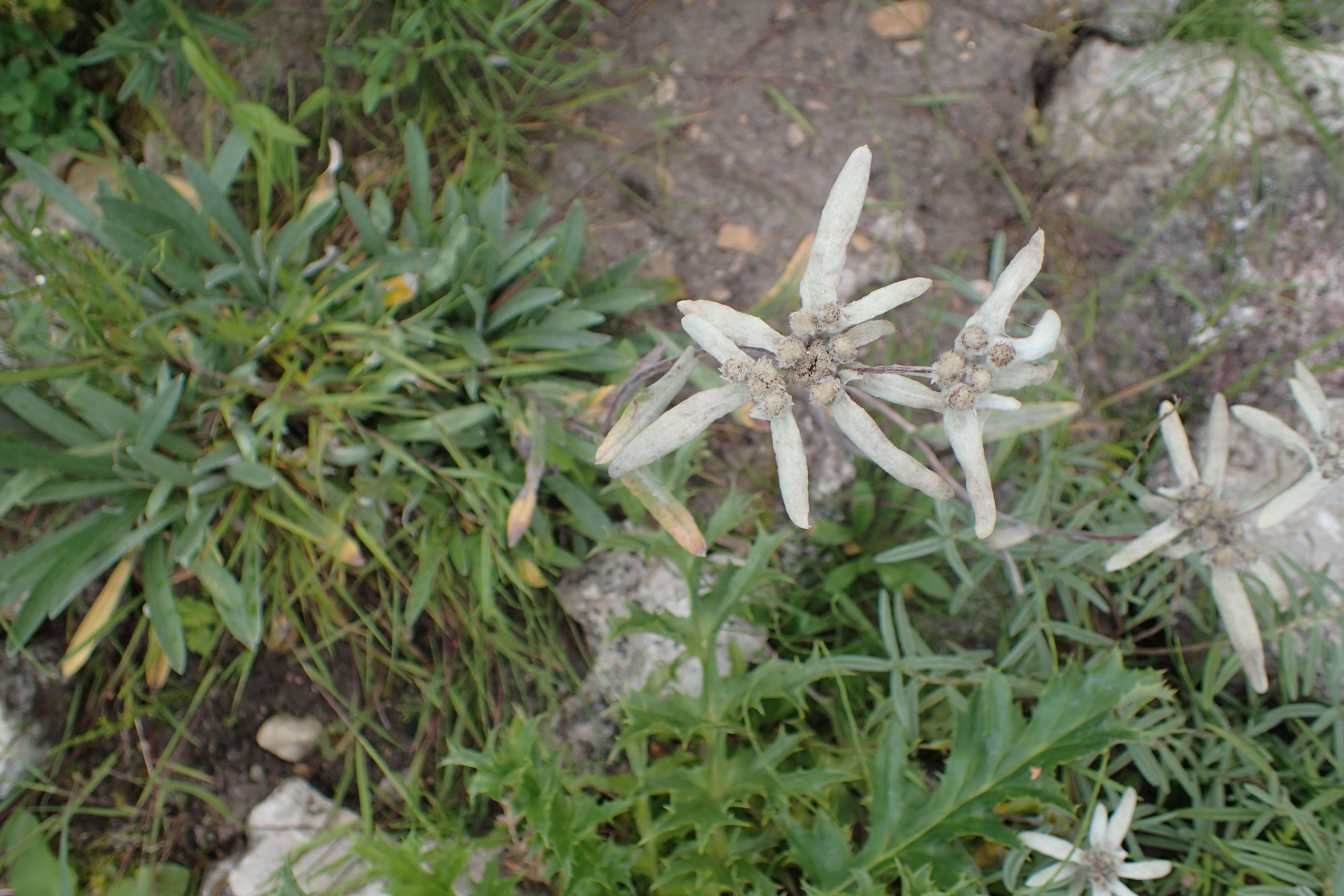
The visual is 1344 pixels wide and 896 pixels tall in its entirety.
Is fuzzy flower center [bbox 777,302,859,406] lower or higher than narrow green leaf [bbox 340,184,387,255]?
higher

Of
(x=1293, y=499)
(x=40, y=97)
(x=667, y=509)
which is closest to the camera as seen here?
(x=1293, y=499)

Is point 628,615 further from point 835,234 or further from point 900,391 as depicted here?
point 835,234

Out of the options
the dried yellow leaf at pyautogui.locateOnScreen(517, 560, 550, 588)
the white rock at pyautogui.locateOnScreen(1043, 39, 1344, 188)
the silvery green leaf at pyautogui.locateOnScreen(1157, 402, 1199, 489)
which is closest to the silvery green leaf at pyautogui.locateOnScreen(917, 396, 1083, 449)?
the silvery green leaf at pyautogui.locateOnScreen(1157, 402, 1199, 489)

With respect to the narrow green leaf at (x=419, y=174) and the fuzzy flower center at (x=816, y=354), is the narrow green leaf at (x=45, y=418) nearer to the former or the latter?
the narrow green leaf at (x=419, y=174)

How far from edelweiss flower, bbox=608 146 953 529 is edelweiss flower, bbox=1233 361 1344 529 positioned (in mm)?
875

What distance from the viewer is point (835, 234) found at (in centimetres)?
146

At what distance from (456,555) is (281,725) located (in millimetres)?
769

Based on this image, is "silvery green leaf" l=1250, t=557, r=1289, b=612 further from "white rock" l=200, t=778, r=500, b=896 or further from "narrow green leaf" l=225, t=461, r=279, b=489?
"narrow green leaf" l=225, t=461, r=279, b=489

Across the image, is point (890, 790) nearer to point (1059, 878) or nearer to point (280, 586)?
point (1059, 878)

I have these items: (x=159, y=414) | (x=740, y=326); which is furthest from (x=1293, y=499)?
(x=159, y=414)

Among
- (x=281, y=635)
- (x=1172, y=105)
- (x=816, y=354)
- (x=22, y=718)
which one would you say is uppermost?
(x=816, y=354)

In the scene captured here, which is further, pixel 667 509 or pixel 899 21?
pixel 899 21

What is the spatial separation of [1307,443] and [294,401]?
2468 millimetres

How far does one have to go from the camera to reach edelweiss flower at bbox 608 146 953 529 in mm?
1386
